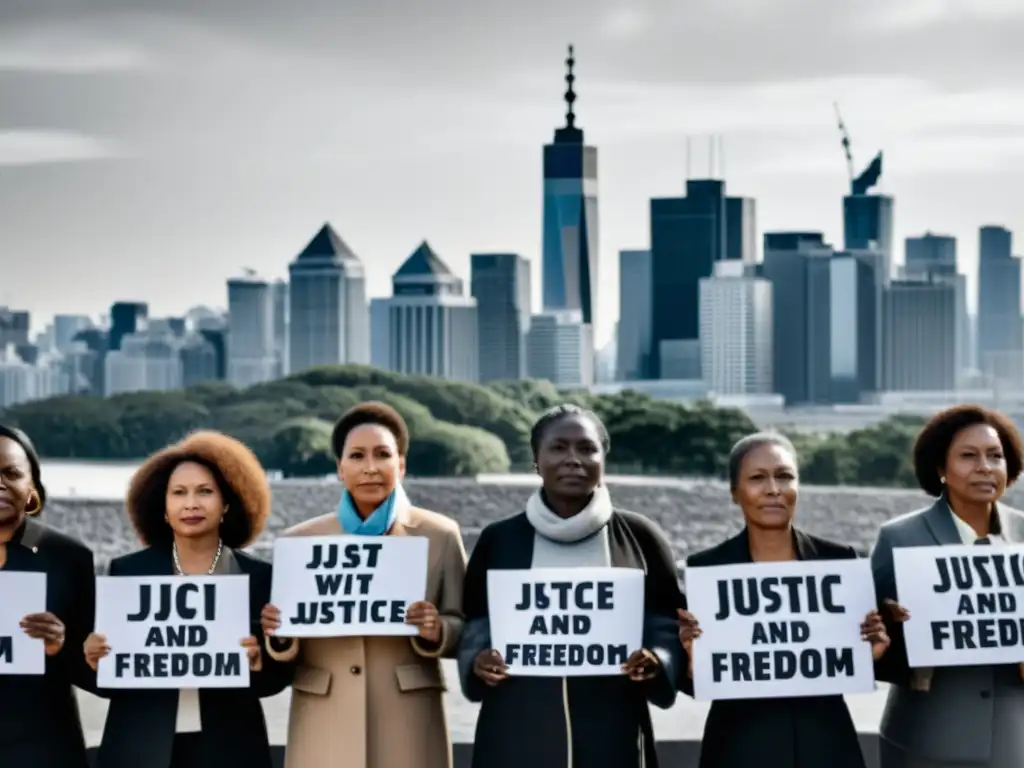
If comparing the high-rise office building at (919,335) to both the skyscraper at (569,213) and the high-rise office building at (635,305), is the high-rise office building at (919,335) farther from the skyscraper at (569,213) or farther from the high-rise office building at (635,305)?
the skyscraper at (569,213)

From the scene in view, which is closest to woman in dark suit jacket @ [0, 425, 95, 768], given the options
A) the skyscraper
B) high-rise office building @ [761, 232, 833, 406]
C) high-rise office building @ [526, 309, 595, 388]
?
high-rise office building @ [526, 309, 595, 388]

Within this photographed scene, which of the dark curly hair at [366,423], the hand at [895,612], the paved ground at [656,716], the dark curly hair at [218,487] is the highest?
the dark curly hair at [366,423]

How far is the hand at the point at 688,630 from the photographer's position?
600 centimetres

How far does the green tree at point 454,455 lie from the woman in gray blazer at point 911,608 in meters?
64.7

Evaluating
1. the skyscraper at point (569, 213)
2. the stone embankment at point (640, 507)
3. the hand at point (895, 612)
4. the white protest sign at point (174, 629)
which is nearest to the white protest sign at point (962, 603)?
the hand at point (895, 612)

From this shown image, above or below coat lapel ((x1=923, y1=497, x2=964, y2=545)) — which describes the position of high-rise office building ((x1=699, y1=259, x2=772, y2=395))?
above

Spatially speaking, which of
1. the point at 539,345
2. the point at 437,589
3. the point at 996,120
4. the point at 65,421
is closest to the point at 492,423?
the point at 539,345

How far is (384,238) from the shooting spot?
311 feet

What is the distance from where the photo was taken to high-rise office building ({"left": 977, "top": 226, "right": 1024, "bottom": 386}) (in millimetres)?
97125

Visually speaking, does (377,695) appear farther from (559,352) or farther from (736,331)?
(736,331)

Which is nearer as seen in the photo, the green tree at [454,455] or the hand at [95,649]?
the hand at [95,649]

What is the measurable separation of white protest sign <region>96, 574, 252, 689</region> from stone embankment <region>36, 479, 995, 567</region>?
5952 centimetres

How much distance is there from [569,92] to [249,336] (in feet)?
63.1

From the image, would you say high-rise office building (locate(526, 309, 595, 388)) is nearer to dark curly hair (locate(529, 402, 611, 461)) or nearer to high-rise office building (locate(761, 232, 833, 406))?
high-rise office building (locate(761, 232, 833, 406))
